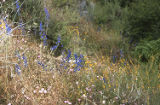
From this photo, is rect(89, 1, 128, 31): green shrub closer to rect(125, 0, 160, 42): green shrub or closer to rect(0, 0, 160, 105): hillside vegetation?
rect(0, 0, 160, 105): hillside vegetation

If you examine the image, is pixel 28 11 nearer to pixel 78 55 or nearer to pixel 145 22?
pixel 78 55

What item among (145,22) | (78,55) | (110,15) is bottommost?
(78,55)

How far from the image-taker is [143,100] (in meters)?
2.42

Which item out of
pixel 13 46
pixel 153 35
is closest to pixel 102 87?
pixel 13 46

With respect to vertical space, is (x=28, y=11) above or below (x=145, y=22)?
above

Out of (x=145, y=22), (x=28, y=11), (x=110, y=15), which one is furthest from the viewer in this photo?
(x=110, y=15)

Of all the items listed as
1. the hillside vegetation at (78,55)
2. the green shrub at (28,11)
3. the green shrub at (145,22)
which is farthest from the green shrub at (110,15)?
the green shrub at (28,11)

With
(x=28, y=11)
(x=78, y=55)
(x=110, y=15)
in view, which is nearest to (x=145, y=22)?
(x=110, y=15)

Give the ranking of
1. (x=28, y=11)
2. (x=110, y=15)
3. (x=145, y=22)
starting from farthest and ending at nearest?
(x=110, y=15)
(x=145, y=22)
(x=28, y=11)

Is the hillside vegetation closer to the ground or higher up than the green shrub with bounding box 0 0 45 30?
closer to the ground

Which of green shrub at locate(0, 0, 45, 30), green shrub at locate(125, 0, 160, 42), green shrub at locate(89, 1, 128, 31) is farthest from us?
green shrub at locate(89, 1, 128, 31)

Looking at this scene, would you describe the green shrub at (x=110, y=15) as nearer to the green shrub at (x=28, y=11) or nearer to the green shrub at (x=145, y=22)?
the green shrub at (x=145, y=22)

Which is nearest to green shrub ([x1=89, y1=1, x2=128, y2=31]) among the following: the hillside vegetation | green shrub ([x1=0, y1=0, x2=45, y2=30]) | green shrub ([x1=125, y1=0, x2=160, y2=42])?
the hillside vegetation

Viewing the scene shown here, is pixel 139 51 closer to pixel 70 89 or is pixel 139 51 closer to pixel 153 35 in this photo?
pixel 153 35
